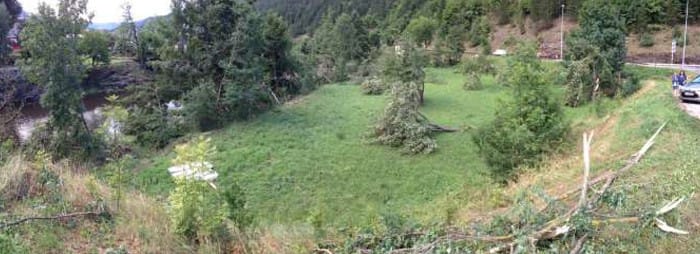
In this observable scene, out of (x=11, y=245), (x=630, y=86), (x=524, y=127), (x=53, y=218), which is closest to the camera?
(x=11, y=245)

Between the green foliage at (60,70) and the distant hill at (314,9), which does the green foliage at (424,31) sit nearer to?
the distant hill at (314,9)

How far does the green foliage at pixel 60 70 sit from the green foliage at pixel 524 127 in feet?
49.4

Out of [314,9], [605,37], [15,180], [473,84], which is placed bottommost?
[473,84]

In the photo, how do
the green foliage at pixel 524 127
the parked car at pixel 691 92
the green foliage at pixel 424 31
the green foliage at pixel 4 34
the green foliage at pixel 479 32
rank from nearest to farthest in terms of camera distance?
the green foliage at pixel 524 127 < the parked car at pixel 691 92 < the green foliage at pixel 4 34 < the green foliage at pixel 479 32 < the green foliage at pixel 424 31

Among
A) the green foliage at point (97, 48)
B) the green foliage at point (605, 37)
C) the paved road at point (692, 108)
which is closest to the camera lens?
the paved road at point (692, 108)

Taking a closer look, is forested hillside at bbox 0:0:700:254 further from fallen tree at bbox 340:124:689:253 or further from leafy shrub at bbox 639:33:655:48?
leafy shrub at bbox 639:33:655:48

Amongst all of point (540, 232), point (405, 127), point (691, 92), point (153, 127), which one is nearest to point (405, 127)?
point (405, 127)

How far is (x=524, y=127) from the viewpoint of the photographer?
11164 mm

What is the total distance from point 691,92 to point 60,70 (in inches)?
842

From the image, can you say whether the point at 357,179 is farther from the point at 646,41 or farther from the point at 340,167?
the point at 646,41

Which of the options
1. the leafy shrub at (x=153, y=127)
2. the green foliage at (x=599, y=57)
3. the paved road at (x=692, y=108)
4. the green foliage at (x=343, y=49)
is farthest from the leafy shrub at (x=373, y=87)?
the paved road at (x=692, y=108)

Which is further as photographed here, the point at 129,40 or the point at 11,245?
the point at 129,40

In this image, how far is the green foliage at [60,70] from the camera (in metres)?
17.5

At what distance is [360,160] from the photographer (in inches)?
Result: 677
